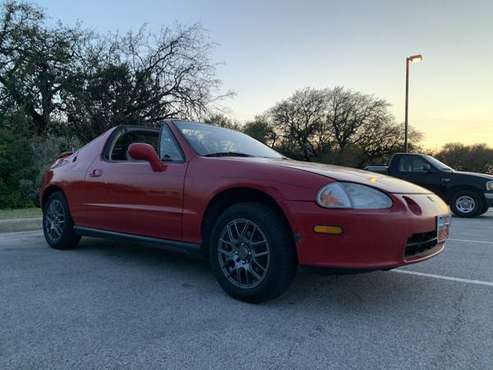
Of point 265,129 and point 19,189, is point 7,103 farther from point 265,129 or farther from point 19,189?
point 265,129

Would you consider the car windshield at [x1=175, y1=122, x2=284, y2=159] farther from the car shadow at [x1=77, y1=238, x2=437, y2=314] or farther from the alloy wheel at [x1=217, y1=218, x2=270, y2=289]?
the car shadow at [x1=77, y1=238, x2=437, y2=314]

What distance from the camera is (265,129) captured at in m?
45.5

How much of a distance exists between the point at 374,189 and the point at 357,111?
40257 mm

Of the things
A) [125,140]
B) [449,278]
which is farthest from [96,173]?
[449,278]

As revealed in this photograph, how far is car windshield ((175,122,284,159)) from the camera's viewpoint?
375 centimetres

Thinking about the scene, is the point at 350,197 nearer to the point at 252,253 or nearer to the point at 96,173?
the point at 252,253

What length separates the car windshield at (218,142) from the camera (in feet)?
12.3

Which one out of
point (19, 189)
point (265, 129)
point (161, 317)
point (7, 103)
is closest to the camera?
point (161, 317)

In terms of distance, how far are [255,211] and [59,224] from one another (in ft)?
10.2

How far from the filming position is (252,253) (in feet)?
10.1

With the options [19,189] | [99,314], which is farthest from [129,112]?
[99,314]

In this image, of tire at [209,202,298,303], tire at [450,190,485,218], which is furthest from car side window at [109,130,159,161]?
tire at [450,190,485,218]

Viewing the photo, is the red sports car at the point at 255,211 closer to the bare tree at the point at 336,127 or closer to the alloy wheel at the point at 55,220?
the alloy wheel at the point at 55,220

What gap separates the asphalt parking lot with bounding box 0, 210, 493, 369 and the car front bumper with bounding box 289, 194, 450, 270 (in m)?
0.40
